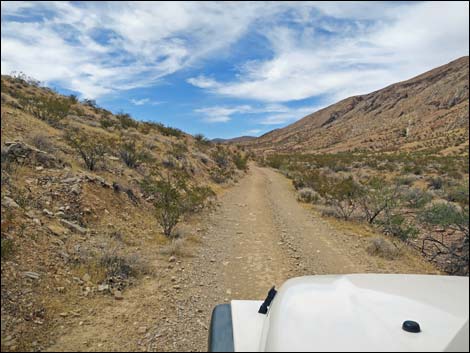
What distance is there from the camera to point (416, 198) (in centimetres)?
601

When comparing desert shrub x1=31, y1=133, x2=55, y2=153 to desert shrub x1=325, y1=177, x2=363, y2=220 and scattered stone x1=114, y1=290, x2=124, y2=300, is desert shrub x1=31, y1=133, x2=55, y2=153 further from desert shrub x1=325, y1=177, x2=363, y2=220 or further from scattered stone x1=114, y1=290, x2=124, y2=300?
desert shrub x1=325, y1=177, x2=363, y2=220

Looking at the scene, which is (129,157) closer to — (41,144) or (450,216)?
(41,144)

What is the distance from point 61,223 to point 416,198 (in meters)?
6.65

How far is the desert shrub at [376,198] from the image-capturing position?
8820mm

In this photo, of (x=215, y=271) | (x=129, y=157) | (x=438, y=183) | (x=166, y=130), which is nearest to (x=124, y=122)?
(x=166, y=130)

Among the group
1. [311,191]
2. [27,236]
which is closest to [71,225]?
[27,236]

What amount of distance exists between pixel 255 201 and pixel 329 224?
13.7 ft

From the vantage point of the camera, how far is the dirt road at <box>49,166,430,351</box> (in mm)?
3855

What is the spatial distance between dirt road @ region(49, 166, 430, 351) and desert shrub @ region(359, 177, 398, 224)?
1.16 metres

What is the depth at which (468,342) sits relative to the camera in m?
1.62

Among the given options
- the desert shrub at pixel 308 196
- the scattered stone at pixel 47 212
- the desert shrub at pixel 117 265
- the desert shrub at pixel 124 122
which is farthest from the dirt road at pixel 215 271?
the desert shrub at pixel 124 122

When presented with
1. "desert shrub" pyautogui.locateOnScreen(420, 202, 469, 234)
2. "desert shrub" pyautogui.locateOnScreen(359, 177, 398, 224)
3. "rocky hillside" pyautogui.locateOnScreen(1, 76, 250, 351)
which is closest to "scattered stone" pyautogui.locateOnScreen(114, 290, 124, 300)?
"rocky hillside" pyautogui.locateOnScreen(1, 76, 250, 351)

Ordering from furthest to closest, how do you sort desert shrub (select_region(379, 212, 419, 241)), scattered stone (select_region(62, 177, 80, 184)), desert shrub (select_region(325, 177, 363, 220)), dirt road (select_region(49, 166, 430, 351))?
1. desert shrub (select_region(325, 177, 363, 220))
2. scattered stone (select_region(62, 177, 80, 184))
3. desert shrub (select_region(379, 212, 419, 241))
4. dirt road (select_region(49, 166, 430, 351))

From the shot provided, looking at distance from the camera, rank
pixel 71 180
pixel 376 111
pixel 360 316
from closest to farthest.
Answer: pixel 360 316 → pixel 71 180 → pixel 376 111
